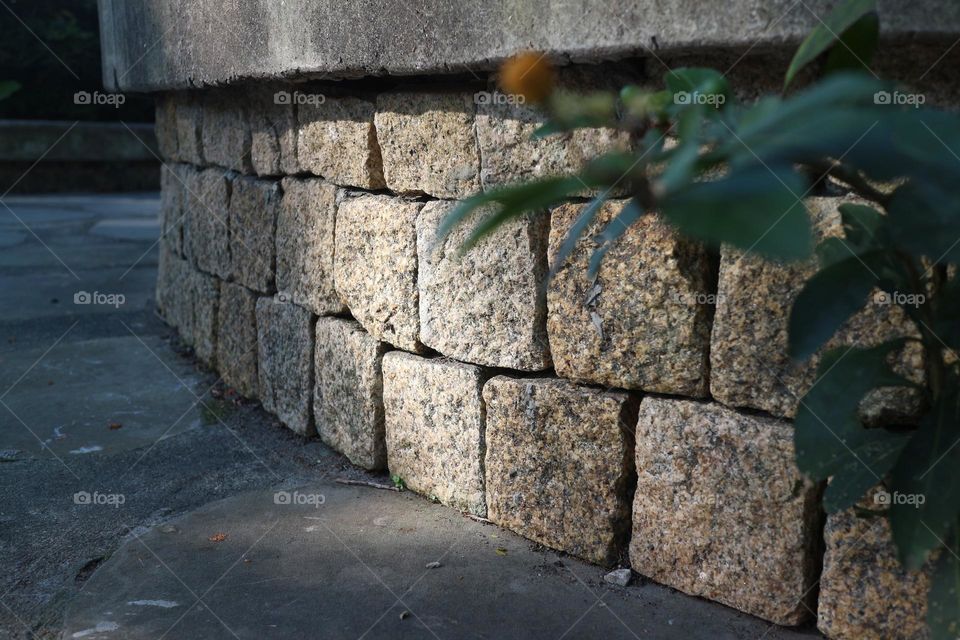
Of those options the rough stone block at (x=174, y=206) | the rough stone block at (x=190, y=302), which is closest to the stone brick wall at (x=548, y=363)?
the rough stone block at (x=190, y=302)

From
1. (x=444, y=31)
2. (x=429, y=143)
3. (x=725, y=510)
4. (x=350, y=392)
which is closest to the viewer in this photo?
(x=725, y=510)

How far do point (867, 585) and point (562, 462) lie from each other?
72 centimetres

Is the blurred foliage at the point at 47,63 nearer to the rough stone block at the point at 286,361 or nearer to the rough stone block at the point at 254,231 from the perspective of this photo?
the rough stone block at the point at 254,231

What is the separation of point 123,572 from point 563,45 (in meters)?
1.58

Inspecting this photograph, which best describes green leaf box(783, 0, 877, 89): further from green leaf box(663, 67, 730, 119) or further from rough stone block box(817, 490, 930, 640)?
rough stone block box(817, 490, 930, 640)

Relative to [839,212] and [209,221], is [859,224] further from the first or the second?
[209,221]

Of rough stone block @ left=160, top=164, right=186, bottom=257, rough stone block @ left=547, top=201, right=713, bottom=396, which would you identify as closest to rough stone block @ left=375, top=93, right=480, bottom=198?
rough stone block @ left=547, top=201, right=713, bottom=396

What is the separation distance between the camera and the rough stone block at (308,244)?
3018mm

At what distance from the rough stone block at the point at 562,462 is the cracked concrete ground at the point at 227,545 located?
0.24 ft

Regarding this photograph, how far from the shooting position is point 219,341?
3.93 meters

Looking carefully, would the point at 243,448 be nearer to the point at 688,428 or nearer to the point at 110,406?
the point at 110,406

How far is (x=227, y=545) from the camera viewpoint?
7.92 feet

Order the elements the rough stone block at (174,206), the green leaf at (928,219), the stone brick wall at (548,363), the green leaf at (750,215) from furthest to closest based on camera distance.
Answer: the rough stone block at (174,206), the stone brick wall at (548,363), the green leaf at (928,219), the green leaf at (750,215)

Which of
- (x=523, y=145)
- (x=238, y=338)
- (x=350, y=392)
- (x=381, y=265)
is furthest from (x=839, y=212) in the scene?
(x=238, y=338)
